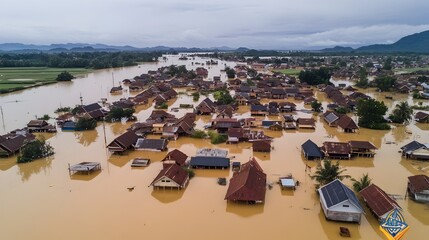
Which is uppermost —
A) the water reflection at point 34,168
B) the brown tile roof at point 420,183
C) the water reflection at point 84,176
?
the brown tile roof at point 420,183

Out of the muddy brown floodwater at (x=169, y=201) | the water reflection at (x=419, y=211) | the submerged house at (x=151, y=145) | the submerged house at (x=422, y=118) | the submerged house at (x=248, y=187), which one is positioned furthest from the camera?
the submerged house at (x=422, y=118)

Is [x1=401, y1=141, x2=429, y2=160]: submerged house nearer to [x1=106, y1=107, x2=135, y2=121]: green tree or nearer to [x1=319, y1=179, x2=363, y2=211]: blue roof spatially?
[x1=319, y1=179, x2=363, y2=211]: blue roof

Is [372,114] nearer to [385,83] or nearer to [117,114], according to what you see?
[385,83]

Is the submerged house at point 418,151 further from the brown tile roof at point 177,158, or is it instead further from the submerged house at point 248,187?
the brown tile roof at point 177,158

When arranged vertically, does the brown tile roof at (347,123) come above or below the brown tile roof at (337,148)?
above

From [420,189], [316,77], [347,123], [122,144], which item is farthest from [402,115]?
[122,144]

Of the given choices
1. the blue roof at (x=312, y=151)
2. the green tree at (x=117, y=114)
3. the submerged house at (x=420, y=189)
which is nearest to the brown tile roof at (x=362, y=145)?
the blue roof at (x=312, y=151)

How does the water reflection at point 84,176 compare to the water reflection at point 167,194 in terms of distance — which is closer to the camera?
the water reflection at point 167,194
